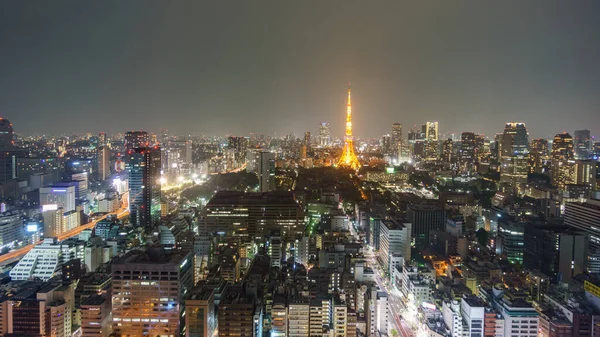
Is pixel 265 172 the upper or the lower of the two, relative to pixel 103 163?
lower

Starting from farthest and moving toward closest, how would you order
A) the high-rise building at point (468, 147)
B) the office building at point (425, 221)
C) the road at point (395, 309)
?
the high-rise building at point (468, 147) < the office building at point (425, 221) < the road at point (395, 309)

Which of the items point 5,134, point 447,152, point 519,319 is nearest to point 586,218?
point 519,319

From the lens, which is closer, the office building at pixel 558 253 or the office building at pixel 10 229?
the office building at pixel 558 253

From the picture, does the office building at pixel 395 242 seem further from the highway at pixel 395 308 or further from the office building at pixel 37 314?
the office building at pixel 37 314

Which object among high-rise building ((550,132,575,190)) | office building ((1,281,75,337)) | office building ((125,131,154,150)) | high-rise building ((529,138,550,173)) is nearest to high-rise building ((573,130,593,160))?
high-rise building ((550,132,575,190))

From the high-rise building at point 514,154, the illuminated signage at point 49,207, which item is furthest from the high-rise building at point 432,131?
the illuminated signage at point 49,207

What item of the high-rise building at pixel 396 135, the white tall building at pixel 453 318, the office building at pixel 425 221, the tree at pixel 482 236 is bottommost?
the white tall building at pixel 453 318

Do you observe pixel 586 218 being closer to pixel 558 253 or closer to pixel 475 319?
pixel 558 253
